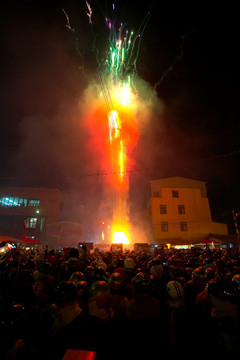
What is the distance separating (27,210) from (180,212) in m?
37.2

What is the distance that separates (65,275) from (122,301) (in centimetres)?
337

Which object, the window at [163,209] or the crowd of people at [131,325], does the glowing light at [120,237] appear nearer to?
the window at [163,209]

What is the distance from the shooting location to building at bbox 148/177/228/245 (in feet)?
127

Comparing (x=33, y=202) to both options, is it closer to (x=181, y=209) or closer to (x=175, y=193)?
(x=175, y=193)

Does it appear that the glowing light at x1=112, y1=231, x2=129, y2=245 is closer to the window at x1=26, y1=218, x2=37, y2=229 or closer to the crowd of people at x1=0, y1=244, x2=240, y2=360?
the window at x1=26, y1=218, x2=37, y2=229

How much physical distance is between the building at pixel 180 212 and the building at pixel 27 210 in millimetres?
27542

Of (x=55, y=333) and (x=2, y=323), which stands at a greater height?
(x=2, y=323)

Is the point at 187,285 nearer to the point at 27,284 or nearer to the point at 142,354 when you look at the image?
the point at 142,354

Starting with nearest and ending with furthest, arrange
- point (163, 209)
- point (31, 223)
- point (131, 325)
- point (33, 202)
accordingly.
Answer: point (131, 325), point (163, 209), point (31, 223), point (33, 202)

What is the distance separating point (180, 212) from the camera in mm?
40594

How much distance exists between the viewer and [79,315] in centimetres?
274

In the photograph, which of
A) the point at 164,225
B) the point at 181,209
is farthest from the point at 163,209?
the point at 181,209

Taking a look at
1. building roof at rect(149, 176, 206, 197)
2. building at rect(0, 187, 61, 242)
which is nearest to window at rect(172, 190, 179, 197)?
building roof at rect(149, 176, 206, 197)

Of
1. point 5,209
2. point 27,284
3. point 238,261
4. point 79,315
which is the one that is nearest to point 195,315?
point 79,315
